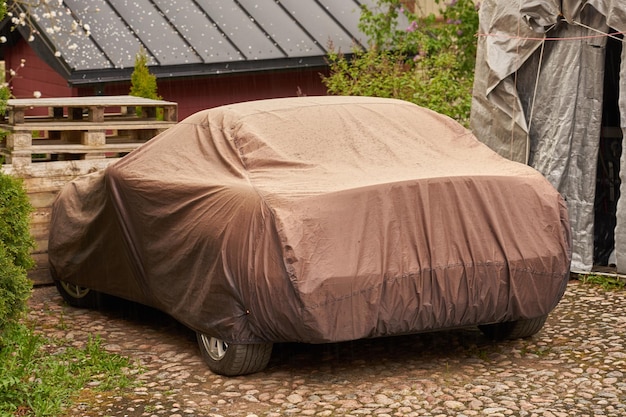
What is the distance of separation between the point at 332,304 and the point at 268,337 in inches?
18.6

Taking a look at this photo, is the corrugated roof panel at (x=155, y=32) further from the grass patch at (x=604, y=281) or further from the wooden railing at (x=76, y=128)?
the grass patch at (x=604, y=281)

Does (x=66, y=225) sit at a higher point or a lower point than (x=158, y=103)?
lower

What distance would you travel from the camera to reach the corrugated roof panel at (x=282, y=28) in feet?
49.5

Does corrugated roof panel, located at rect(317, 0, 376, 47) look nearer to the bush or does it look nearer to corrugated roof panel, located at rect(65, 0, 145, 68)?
corrugated roof panel, located at rect(65, 0, 145, 68)

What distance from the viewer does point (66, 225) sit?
27.7 ft

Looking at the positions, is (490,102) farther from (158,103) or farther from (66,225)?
(66,225)

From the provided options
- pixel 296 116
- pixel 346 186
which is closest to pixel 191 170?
pixel 296 116

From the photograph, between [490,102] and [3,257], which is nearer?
[3,257]

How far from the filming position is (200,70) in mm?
14117

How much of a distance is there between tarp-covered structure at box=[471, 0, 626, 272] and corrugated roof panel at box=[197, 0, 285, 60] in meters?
5.39

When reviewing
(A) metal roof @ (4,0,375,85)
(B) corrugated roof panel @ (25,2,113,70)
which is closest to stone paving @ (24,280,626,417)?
(B) corrugated roof panel @ (25,2,113,70)

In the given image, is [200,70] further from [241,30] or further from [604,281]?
[604,281]

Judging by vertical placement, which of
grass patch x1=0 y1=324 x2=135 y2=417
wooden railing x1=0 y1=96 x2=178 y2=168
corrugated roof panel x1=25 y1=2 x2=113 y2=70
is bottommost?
grass patch x1=0 y1=324 x2=135 y2=417

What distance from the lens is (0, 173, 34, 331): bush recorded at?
6.33 m
